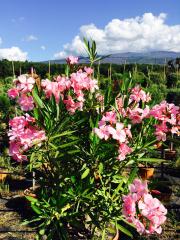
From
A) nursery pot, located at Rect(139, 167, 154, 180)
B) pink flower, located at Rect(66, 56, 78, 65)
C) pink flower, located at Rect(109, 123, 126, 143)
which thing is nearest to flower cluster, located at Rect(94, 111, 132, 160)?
pink flower, located at Rect(109, 123, 126, 143)

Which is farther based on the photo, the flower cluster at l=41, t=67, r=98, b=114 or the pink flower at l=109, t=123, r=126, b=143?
the flower cluster at l=41, t=67, r=98, b=114

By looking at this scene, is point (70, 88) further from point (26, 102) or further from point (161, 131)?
point (161, 131)

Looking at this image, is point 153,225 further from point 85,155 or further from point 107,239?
point 107,239

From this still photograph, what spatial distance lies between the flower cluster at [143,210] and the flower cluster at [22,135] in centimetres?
65

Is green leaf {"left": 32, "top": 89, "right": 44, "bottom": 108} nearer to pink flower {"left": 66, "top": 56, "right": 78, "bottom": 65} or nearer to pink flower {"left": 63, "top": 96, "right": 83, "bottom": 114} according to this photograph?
pink flower {"left": 63, "top": 96, "right": 83, "bottom": 114}

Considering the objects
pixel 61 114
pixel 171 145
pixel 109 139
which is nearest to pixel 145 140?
pixel 109 139

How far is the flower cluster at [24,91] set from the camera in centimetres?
237

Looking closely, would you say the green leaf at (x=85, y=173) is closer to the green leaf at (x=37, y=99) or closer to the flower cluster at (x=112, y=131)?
the flower cluster at (x=112, y=131)

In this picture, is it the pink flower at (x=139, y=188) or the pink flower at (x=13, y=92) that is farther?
the pink flower at (x=13, y=92)

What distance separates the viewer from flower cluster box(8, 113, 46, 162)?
2.14 m

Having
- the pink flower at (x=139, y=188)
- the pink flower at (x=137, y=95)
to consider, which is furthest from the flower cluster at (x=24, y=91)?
the pink flower at (x=139, y=188)

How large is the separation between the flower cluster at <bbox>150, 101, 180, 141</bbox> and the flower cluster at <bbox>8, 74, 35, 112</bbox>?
705mm

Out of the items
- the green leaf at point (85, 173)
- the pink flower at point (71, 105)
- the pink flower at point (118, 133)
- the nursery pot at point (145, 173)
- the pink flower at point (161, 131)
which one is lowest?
the nursery pot at point (145, 173)

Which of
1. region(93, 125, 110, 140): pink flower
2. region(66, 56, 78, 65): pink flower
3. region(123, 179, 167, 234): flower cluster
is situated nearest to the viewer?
region(123, 179, 167, 234): flower cluster
